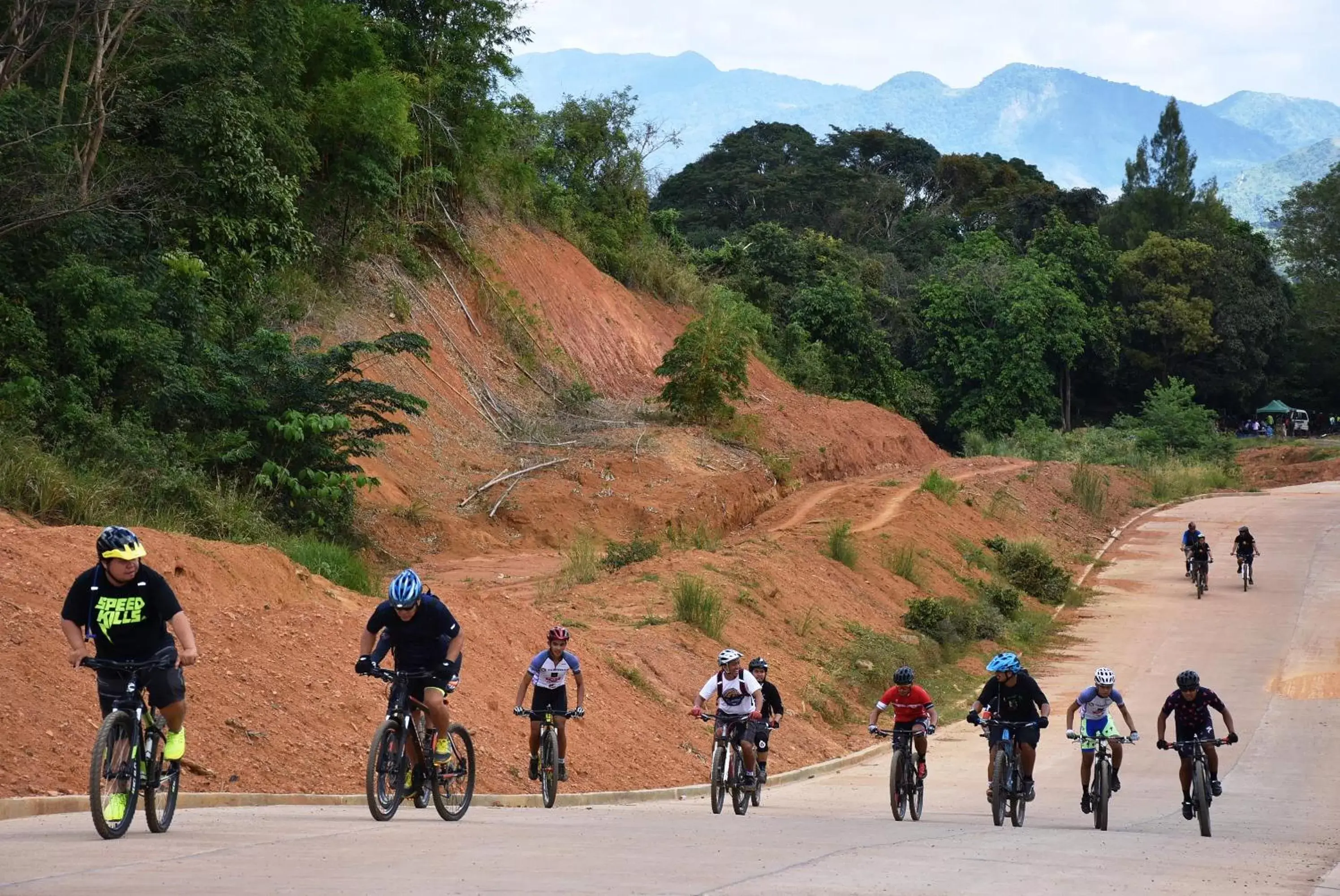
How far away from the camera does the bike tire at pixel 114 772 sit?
8.48 m

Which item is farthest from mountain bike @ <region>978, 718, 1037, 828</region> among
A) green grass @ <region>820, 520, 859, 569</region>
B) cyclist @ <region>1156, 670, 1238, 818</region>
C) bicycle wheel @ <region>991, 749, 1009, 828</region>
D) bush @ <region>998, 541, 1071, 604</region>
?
bush @ <region>998, 541, 1071, 604</region>

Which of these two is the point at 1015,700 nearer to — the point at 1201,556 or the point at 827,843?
the point at 827,843

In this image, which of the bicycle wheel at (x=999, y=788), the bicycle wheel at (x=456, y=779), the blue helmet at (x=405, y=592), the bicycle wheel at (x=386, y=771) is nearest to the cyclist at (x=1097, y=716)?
the bicycle wheel at (x=999, y=788)

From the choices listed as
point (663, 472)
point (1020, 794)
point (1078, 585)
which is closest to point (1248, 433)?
point (1078, 585)

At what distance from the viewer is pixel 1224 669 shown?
2923 cm

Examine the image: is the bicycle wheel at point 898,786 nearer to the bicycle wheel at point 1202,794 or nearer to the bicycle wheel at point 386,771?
the bicycle wheel at point 1202,794

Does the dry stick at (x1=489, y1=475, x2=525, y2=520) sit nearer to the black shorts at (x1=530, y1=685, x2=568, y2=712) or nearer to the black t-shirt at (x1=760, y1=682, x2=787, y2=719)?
the black t-shirt at (x1=760, y1=682, x2=787, y2=719)

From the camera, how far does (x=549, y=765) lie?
13.7 m

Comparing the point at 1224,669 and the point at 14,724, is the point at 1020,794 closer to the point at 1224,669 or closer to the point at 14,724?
the point at 14,724

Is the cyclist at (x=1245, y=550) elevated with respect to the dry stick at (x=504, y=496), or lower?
lower

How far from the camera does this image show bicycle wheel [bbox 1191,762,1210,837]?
1408 centimetres

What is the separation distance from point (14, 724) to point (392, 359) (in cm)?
2460

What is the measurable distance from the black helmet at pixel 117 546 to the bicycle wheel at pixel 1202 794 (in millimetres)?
9960

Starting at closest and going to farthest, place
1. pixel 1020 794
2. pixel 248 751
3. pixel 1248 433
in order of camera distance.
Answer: pixel 248 751
pixel 1020 794
pixel 1248 433
